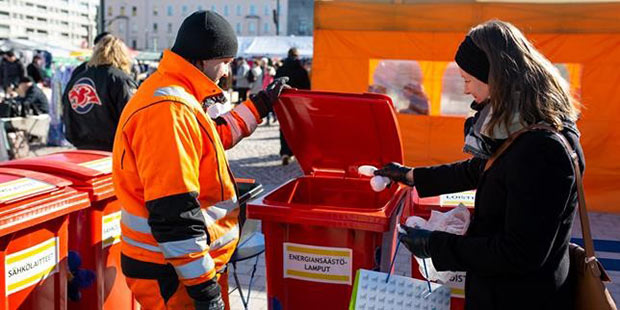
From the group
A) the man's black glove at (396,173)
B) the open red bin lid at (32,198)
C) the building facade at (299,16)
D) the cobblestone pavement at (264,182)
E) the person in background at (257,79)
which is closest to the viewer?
the open red bin lid at (32,198)

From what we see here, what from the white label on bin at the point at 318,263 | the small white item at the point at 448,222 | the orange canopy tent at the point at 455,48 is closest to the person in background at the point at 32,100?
the orange canopy tent at the point at 455,48

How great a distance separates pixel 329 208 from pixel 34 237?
1276 millimetres

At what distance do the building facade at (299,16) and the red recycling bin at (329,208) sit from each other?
96.2 meters

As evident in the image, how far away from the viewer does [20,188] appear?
2.58 meters

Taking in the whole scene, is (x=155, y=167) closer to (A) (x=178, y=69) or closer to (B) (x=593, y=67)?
(A) (x=178, y=69)

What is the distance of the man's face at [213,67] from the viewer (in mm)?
2275

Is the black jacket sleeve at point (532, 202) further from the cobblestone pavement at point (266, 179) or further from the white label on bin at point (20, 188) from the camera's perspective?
the cobblestone pavement at point (266, 179)

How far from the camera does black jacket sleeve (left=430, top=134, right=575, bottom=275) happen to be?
1.72m

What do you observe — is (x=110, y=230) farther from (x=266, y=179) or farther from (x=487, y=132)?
(x=266, y=179)

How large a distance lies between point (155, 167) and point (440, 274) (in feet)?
4.01

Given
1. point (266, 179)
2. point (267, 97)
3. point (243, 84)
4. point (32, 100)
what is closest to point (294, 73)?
point (266, 179)

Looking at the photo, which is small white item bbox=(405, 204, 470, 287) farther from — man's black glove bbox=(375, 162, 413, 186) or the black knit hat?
the black knit hat

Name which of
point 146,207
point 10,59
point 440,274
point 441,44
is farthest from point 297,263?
point 10,59

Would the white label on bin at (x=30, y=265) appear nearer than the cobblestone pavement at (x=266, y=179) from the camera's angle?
Yes
